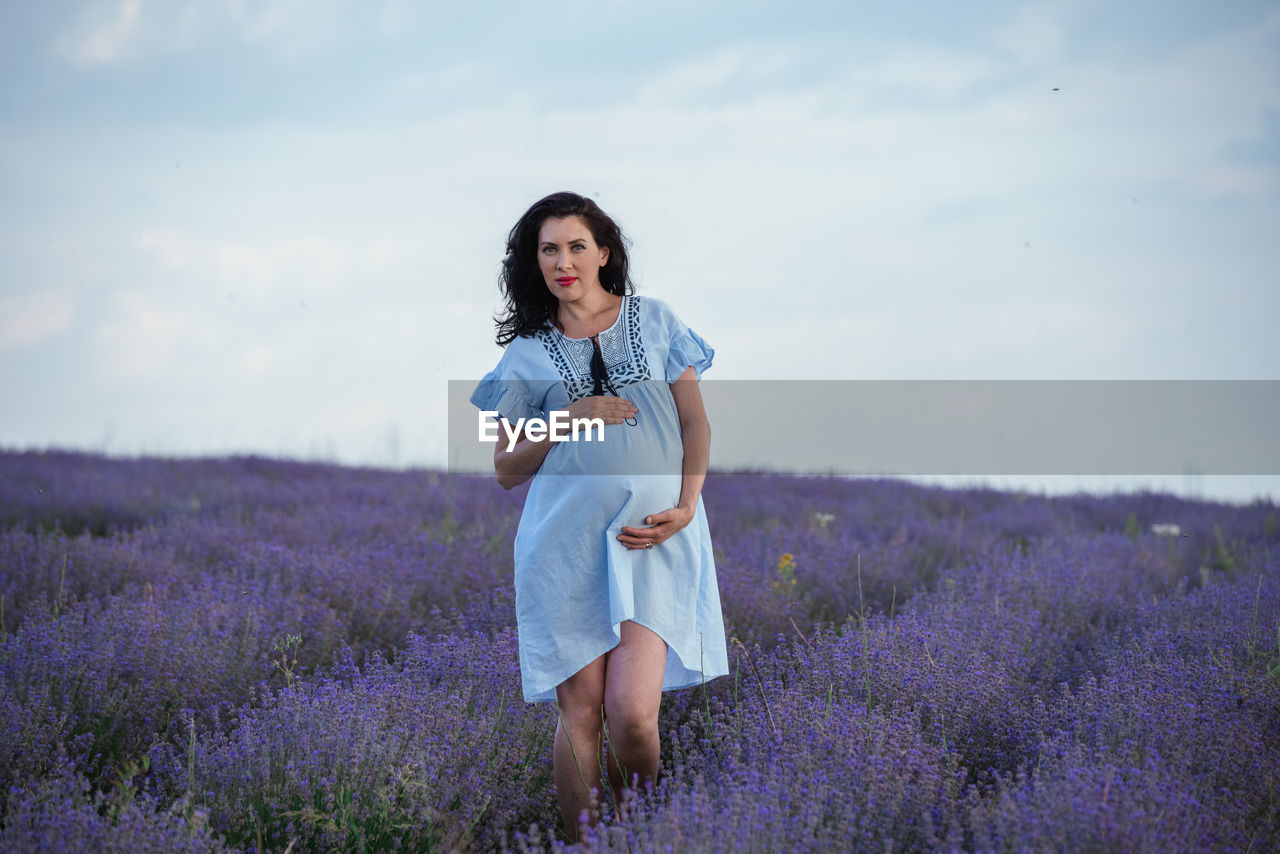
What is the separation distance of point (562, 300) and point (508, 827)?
4.58 ft

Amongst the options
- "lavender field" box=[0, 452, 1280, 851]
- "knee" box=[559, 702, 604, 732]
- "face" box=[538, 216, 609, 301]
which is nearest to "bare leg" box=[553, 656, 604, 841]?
"knee" box=[559, 702, 604, 732]

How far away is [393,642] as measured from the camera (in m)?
4.28

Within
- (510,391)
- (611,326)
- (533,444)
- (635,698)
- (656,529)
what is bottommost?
(635,698)

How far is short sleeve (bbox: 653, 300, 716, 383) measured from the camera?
2.59 meters

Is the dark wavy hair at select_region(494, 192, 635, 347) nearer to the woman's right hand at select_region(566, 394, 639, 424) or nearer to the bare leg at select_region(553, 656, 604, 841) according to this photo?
the woman's right hand at select_region(566, 394, 639, 424)

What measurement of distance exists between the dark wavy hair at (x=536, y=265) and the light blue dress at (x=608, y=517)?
0.12 m

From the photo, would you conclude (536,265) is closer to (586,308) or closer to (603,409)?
(586,308)

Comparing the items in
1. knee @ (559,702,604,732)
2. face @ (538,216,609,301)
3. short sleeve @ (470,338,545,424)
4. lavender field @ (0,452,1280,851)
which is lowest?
lavender field @ (0,452,1280,851)

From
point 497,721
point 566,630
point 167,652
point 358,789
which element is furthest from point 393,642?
point 566,630

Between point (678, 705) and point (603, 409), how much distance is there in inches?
53.0

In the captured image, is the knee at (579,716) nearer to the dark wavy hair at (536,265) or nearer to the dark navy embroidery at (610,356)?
the dark navy embroidery at (610,356)

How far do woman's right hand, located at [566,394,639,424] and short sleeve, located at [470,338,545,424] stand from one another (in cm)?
16

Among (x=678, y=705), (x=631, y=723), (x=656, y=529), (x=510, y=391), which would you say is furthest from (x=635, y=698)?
(x=678, y=705)

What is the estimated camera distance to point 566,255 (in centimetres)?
257
